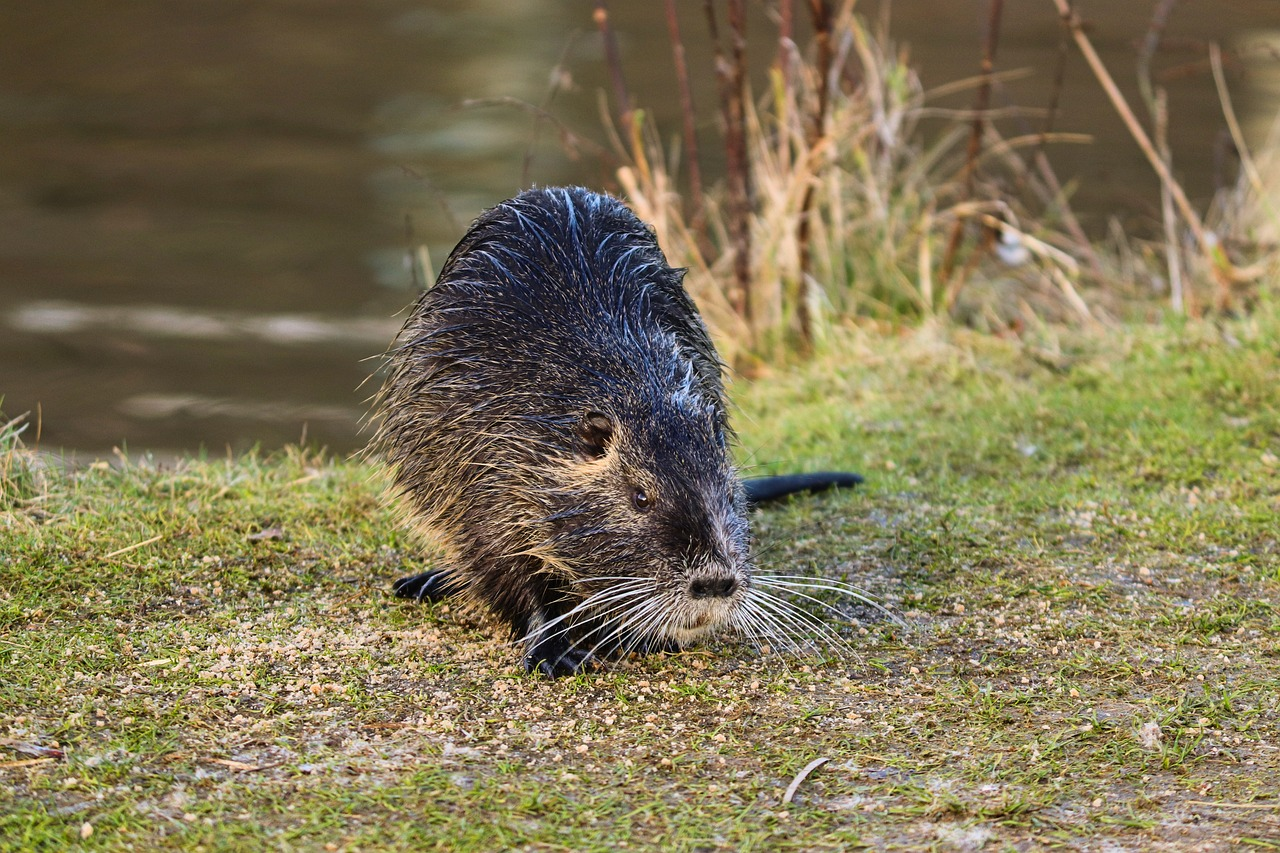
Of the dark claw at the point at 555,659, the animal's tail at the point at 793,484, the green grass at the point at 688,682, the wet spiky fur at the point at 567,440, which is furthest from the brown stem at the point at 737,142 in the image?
the dark claw at the point at 555,659

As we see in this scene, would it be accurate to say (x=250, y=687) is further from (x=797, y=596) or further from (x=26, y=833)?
(x=797, y=596)

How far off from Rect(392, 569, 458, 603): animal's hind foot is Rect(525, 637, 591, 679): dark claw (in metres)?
0.40

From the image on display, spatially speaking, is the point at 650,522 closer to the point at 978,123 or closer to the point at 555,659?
the point at 555,659

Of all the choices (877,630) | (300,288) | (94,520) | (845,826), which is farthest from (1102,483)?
(300,288)

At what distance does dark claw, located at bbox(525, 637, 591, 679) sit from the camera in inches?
127

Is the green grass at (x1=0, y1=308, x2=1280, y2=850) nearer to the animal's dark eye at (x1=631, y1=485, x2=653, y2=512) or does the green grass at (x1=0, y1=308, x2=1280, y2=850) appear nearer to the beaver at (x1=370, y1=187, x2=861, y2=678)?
the beaver at (x1=370, y1=187, x2=861, y2=678)

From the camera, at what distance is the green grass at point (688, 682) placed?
2.59 meters

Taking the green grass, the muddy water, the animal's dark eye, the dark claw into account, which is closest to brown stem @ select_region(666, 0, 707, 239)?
the muddy water

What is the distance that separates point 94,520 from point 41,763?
1267 mm

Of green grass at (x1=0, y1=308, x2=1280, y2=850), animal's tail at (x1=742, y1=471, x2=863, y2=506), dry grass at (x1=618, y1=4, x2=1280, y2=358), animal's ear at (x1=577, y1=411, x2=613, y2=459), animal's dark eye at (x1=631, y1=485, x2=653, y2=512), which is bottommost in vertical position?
green grass at (x1=0, y1=308, x2=1280, y2=850)

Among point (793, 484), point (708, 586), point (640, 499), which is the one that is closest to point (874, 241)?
point (793, 484)

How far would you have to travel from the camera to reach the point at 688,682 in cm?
319

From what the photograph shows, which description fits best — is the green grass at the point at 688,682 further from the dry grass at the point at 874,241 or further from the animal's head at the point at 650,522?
the dry grass at the point at 874,241

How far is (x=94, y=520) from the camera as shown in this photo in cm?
384
